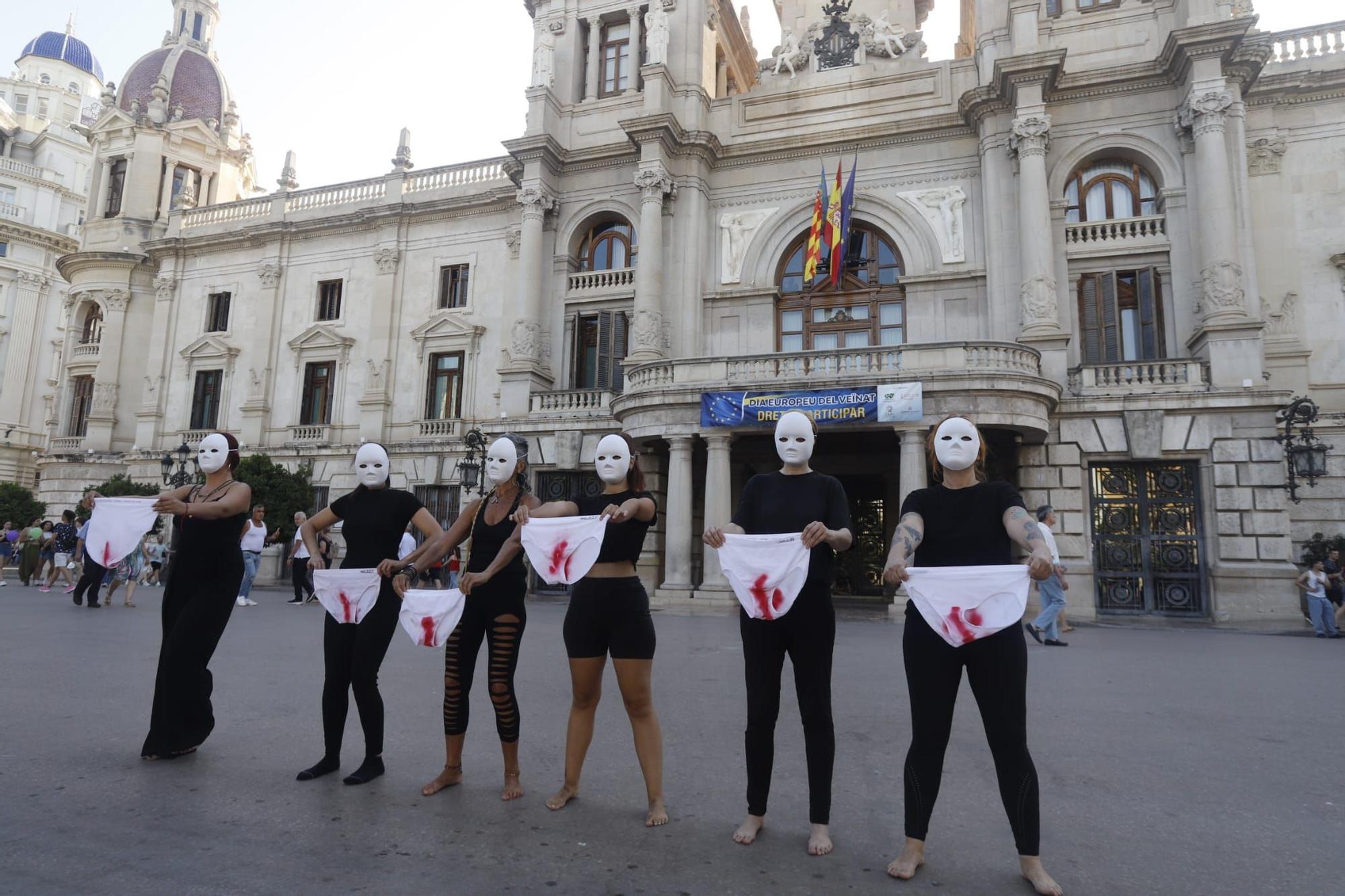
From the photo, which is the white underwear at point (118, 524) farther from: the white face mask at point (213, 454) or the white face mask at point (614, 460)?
the white face mask at point (614, 460)

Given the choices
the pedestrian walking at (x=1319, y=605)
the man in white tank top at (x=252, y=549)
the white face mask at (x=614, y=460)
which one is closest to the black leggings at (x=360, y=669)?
the white face mask at (x=614, y=460)

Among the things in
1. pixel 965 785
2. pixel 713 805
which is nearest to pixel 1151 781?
pixel 965 785

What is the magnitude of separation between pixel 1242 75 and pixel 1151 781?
868 inches

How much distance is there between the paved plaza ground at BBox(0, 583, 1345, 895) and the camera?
351 cm

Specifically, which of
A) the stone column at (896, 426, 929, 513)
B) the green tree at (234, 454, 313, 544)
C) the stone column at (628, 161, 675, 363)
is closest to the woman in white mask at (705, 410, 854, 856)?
the stone column at (896, 426, 929, 513)

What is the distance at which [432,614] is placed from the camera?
4.89 m

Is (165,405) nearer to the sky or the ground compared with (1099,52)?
nearer to the ground

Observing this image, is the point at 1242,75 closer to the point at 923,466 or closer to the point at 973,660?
the point at 923,466

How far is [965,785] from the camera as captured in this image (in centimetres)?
498

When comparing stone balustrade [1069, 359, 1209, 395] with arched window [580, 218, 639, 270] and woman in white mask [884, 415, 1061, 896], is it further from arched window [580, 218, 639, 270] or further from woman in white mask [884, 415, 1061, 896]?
woman in white mask [884, 415, 1061, 896]

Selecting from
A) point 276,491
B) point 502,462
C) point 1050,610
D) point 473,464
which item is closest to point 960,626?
point 502,462

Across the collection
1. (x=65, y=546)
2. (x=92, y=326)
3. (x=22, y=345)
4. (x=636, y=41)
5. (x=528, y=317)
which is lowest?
(x=65, y=546)

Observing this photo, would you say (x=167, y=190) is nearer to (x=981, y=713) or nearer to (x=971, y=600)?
(x=971, y=600)

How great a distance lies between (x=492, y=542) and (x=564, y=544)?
1.72 feet
